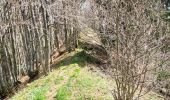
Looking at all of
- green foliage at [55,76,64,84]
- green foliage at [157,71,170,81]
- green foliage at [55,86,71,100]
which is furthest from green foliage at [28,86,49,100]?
green foliage at [157,71,170,81]

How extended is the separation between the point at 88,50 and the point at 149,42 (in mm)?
11831

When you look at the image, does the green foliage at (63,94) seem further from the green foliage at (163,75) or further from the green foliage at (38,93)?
the green foliage at (163,75)

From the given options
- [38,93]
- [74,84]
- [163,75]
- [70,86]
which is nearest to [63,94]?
[70,86]

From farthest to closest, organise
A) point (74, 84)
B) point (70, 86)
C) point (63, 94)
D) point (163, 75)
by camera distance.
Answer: point (74, 84) → point (70, 86) → point (163, 75) → point (63, 94)

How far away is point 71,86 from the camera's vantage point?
16.9m

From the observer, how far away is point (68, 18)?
76.2 ft

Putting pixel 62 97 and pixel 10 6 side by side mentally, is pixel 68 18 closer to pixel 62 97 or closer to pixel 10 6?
pixel 10 6

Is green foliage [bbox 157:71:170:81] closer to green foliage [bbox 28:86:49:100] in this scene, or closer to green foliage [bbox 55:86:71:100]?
green foliage [bbox 55:86:71:100]

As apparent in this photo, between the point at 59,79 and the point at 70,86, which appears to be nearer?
the point at 70,86

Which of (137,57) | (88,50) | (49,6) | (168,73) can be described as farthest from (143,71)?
(88,50)

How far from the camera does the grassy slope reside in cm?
1609

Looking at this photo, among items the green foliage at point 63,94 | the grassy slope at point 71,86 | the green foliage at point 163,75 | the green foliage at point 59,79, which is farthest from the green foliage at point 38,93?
the green foliage at point 163,75

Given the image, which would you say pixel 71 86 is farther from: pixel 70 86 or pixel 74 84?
pixel 74 84

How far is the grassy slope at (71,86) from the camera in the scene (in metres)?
16.1
